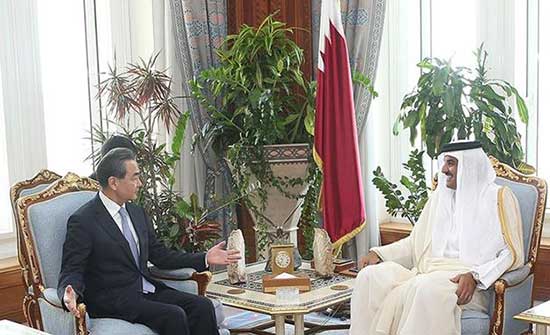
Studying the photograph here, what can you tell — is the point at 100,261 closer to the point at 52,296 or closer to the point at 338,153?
the point at 52,296

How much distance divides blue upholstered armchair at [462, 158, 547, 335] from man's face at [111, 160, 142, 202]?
1.56 metres

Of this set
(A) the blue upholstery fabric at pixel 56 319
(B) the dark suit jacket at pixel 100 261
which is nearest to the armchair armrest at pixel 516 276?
(B) the dark suit jacket at pixel 100 261

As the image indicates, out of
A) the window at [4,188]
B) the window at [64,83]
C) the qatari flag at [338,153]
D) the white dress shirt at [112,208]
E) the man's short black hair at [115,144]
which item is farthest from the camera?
the window at [64,83]

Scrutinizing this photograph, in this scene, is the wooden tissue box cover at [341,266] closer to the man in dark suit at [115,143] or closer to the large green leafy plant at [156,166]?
the large green leafy plant at [156,166]

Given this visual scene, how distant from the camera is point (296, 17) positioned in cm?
541

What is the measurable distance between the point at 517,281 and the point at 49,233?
6.88ft

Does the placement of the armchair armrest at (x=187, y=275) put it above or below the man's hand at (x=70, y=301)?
below

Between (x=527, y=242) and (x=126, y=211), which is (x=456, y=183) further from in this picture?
(x=126, y=211)

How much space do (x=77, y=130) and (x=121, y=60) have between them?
24.1 inches

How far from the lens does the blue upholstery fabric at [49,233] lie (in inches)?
128

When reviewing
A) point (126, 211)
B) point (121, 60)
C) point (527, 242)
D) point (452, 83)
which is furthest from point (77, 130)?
point (527, 242)

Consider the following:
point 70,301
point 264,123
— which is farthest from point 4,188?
point 70,301

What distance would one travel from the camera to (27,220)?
3.26m

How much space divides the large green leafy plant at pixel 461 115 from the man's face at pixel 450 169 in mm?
634
